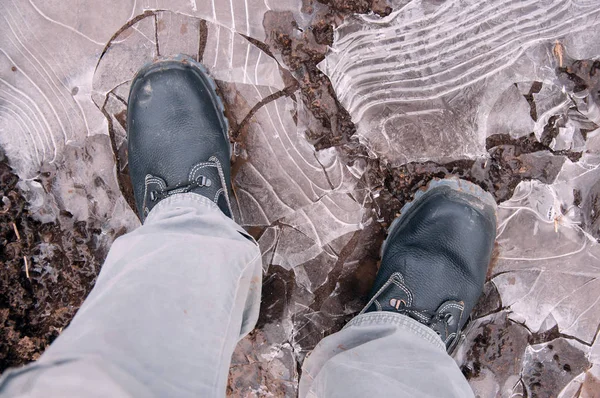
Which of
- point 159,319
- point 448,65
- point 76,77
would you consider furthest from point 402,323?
point 76,77

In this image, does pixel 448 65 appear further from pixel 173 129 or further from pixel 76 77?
pixel 76 77

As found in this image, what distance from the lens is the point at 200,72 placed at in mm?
1687

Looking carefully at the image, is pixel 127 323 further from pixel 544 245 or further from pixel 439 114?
pixel 544 245

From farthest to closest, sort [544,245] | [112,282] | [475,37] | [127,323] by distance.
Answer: [544,245] < [475,37] < [112,282] < [127,323]

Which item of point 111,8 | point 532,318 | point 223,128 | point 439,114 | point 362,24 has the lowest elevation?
point 532,318

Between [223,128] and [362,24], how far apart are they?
727mm

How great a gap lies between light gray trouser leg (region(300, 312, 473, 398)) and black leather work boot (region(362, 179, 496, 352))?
5.3 inches

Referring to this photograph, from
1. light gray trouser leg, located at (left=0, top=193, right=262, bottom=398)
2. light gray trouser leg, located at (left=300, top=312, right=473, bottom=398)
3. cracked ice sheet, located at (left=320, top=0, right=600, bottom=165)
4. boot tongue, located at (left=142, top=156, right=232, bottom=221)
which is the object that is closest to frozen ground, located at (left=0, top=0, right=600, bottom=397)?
cracked ice sheet, located at (left=320, top=0, right=600, bottom=165)

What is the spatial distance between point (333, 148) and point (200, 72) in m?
0.64

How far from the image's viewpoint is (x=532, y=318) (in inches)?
71.1

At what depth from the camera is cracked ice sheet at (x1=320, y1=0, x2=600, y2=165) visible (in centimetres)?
166

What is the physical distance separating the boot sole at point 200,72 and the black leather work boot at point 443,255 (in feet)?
2.91

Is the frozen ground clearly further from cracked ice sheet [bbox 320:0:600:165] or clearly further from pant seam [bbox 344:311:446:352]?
pant seam [bbox 344:311:446:352]

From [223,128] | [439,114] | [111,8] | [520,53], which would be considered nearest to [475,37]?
[520,53]
